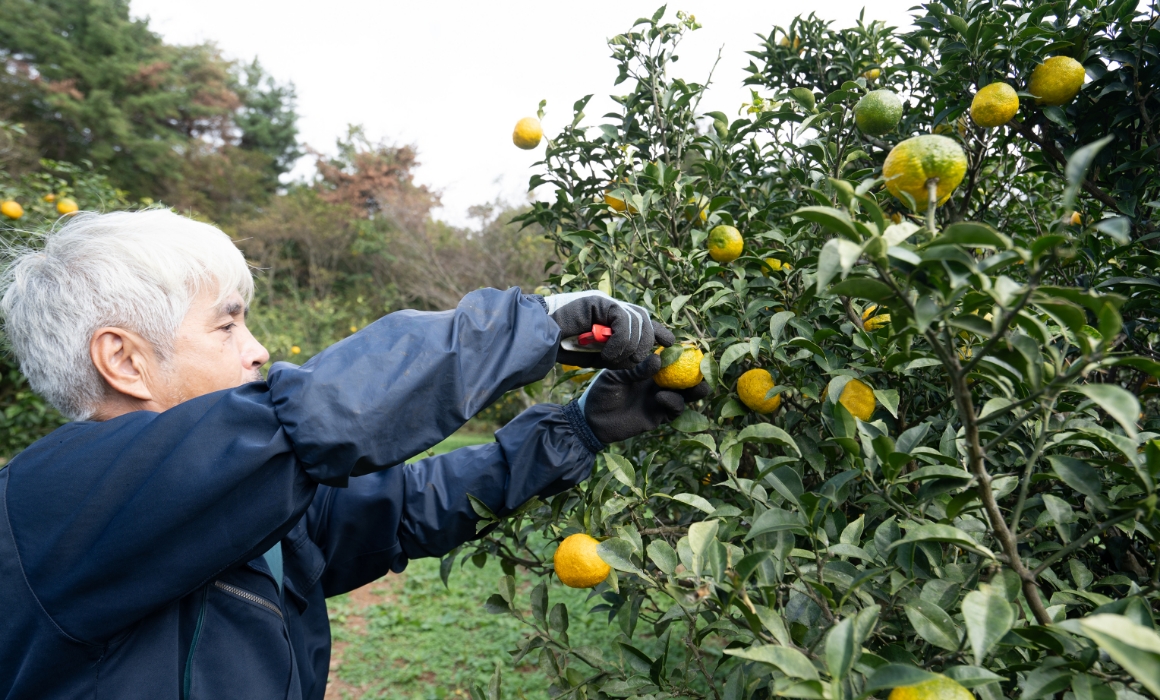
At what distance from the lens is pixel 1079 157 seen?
19.4 inches

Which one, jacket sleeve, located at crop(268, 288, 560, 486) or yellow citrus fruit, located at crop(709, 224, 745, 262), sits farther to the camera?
yellow citrus fruit, located at crop(709, 224, 745, 262)

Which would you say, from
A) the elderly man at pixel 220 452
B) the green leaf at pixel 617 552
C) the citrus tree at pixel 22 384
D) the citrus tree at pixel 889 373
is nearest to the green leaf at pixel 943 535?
the citrus tree at pixel 889 373

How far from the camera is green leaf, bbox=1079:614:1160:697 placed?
1.38 ft

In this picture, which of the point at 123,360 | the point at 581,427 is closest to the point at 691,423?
the point at 581,427

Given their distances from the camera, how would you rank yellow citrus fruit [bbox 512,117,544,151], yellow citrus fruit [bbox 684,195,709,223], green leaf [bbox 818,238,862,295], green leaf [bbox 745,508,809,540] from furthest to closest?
yellow citrus fruit [bbox 512,117,544,151], yellow citrus fruit [bbox 684,195,709,223], green leaf [bbox 745,508,809,540], green leaf [bbox 818,238,862,295]

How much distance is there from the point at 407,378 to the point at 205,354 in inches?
16.9

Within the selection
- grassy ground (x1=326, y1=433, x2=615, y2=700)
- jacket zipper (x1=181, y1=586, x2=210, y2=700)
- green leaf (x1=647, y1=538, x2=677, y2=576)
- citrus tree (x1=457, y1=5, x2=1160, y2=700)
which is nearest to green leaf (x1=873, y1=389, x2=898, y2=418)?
citrus tree (x1=457, y1=5, x2=1160, y2=700)

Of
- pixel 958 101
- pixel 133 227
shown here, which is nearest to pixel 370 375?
pixel 133 227

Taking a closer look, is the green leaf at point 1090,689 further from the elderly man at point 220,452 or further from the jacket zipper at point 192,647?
the jacket zipper at point 192,647

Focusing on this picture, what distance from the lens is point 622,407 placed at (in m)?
1.33

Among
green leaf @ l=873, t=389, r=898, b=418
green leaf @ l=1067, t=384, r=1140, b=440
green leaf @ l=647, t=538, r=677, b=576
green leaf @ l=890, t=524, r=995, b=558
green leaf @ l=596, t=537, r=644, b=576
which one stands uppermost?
green leaf @ l=1067, t=384, r=1140, b=440

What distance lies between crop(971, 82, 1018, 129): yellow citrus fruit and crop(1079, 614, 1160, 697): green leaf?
97 cm

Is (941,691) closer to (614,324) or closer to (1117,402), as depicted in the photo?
(1117,402)

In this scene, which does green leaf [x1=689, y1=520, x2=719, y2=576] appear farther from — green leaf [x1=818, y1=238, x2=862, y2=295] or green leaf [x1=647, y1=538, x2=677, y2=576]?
green leaf [x1=818, y1=238, x2=862, y2=295]
